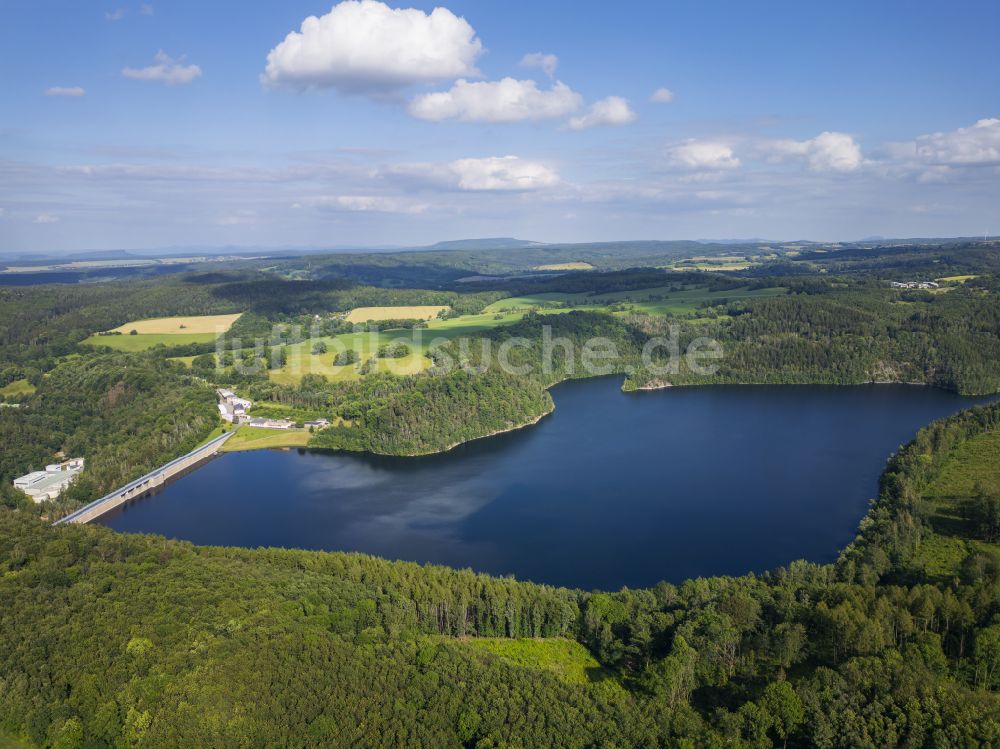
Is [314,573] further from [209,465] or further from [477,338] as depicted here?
[477,338]

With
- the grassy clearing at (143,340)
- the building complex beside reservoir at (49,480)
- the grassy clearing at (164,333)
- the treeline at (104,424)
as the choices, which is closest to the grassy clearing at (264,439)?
the treeline at (104,424)

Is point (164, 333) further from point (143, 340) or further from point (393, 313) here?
point (393, 313)

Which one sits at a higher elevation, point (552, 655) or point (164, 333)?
point (164, 333)

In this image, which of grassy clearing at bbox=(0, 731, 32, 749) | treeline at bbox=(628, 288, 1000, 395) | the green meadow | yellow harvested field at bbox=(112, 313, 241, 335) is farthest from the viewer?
yellow harvested field at bbox=(112, 313, 241, 335)

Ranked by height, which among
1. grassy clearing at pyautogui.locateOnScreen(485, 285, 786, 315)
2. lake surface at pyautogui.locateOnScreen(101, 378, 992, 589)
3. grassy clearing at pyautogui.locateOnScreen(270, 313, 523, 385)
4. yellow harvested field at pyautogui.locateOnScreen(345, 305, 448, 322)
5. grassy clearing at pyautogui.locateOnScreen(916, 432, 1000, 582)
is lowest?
lake surface at pyautogui.locateOnScreen(101, 378, 992, 589)

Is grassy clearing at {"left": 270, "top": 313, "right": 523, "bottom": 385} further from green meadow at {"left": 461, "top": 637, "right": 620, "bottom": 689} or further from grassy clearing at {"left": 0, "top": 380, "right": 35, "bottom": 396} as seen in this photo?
green meadow at {"left": 461, "top": 637, "right": 620, "bottom": 689}

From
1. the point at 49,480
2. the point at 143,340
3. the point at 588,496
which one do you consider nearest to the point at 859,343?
the point at 588,496

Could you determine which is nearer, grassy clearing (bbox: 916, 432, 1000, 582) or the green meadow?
the green meadow

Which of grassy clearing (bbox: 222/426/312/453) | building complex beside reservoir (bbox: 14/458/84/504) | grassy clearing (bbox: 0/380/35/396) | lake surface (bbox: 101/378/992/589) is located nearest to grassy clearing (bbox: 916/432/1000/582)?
lake surface (bbox: 101/378/992/589)
